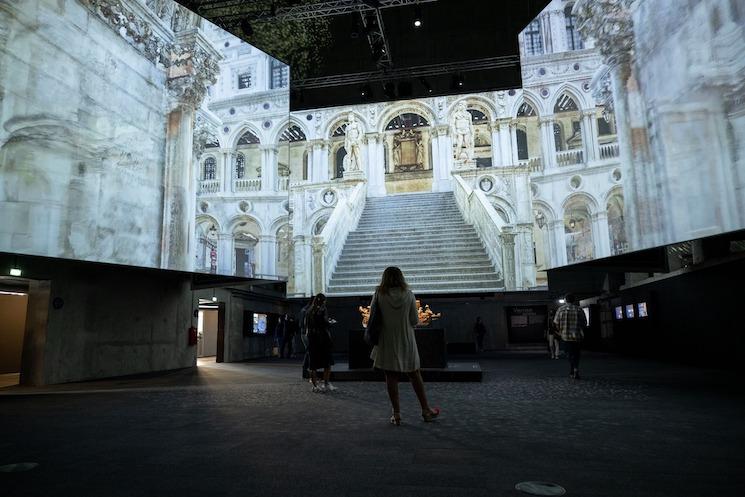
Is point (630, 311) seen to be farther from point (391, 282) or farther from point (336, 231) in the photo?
point (391, 282)

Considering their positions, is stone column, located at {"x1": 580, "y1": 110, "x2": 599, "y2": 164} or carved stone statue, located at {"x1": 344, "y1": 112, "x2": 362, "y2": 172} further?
carved stone statue, located at {"x1": 344, "y1": 112, "x2": 362, "y2": 172}

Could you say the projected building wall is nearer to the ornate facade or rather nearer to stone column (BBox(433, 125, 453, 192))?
the ornate facade

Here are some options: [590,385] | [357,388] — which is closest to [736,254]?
[590,385]

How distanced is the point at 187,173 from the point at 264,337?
980 centimetres

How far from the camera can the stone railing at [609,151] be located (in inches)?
346

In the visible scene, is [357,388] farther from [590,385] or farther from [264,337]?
[264,337]

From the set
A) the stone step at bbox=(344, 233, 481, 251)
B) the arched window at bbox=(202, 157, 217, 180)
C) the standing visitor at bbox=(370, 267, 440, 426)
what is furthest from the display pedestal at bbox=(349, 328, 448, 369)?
the stone step at bbox=(344, 233, 481, 251)

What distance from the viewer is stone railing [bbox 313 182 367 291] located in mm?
13867

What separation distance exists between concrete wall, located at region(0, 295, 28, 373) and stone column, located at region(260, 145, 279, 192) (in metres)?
6.75

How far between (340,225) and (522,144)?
5.81 m

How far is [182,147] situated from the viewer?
9680 mm

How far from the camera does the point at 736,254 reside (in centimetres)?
941

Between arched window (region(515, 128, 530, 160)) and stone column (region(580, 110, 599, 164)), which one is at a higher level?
arched window (region(515, 128, 530, 160))

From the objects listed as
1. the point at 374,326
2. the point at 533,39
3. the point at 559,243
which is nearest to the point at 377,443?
the point at 374,326
